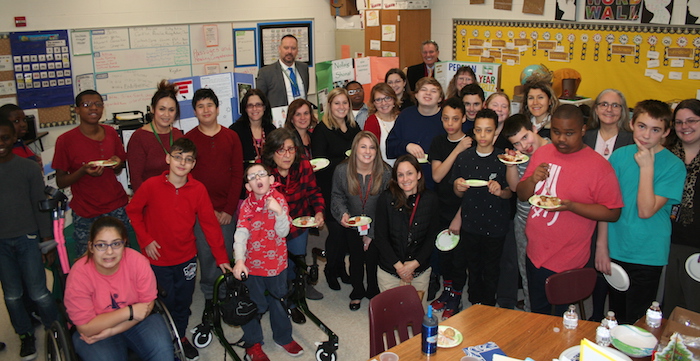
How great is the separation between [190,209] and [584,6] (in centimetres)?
547

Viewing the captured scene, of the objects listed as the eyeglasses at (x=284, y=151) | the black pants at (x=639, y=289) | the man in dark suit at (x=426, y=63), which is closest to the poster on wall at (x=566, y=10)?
the man in dark suit at (x=426, y=63)

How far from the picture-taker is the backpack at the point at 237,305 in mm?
3482

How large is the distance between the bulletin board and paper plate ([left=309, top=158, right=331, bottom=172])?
13.0 ft

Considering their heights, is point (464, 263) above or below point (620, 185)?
below

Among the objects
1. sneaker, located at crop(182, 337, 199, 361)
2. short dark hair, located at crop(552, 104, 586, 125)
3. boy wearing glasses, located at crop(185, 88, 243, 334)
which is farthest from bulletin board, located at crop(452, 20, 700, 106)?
sneaker, located at crop(182, 337, 199, 361)

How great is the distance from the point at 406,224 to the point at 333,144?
3.94 feet

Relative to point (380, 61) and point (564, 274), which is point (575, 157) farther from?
point (380, 61)

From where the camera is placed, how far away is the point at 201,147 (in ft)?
14.2

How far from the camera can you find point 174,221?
3748mm

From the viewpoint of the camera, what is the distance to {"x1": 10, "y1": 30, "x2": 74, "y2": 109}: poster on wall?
6730 mm

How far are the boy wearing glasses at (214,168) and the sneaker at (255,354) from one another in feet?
2.11

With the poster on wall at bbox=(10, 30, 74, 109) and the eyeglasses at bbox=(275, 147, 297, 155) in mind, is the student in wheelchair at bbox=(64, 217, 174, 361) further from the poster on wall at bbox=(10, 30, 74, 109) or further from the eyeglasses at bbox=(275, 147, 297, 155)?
the poster on wall at bbox=(10, 30, 74, 109)

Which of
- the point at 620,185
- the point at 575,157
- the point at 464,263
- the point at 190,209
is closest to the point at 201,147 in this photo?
the point at 190,209

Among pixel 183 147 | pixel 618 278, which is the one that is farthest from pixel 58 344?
pixel 618 278
